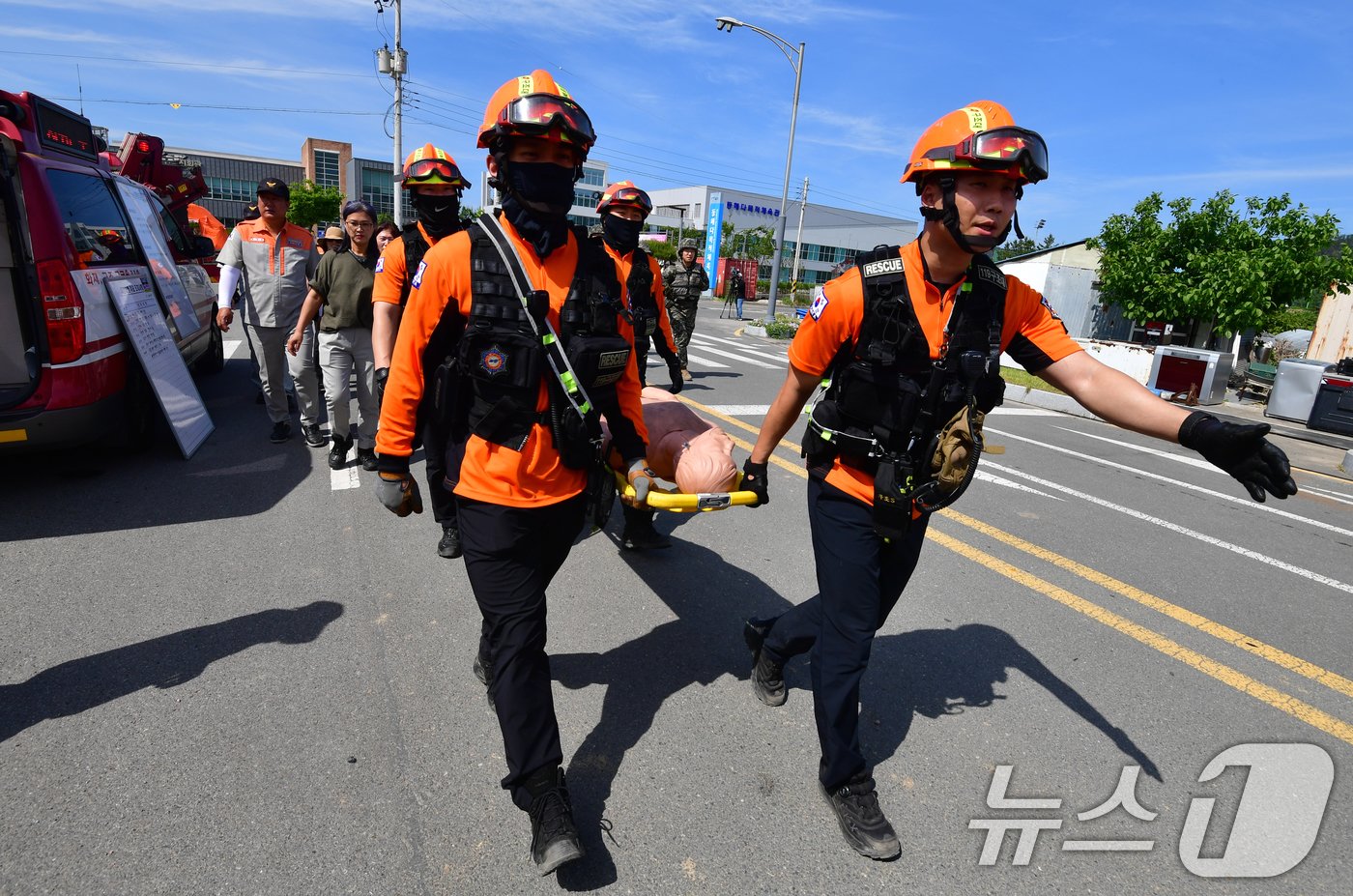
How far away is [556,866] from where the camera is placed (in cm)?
206

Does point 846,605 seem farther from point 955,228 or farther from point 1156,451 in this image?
point 1156,451

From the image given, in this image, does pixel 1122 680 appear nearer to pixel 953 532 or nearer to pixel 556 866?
pixel 953 532

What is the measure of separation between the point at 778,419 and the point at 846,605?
0.67m

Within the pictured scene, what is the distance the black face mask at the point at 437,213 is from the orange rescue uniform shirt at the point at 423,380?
7.89ft

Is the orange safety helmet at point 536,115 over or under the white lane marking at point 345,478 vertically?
over

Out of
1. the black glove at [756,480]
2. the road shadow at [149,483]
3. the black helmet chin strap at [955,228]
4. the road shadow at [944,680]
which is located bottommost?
the road shadow at [149,483]

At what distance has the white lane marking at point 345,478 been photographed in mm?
5375

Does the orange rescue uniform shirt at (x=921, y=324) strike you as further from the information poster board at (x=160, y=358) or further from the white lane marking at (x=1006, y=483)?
the information poster board at (x=160, y=358)

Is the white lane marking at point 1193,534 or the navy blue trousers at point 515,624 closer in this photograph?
the navy blue trousers at point 515,624

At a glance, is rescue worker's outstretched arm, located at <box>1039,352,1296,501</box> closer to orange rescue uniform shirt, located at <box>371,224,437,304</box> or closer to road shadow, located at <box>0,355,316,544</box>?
orange rescue uniform shirt, located at <box>371,224,437,304</box>

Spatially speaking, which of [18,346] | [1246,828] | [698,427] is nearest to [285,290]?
[18,346]

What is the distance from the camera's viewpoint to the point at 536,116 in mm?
2107

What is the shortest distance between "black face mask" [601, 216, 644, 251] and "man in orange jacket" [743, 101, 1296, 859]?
3205 millimetres

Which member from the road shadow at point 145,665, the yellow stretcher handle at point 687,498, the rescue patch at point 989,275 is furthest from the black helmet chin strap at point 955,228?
the road shadow at point 145,665
